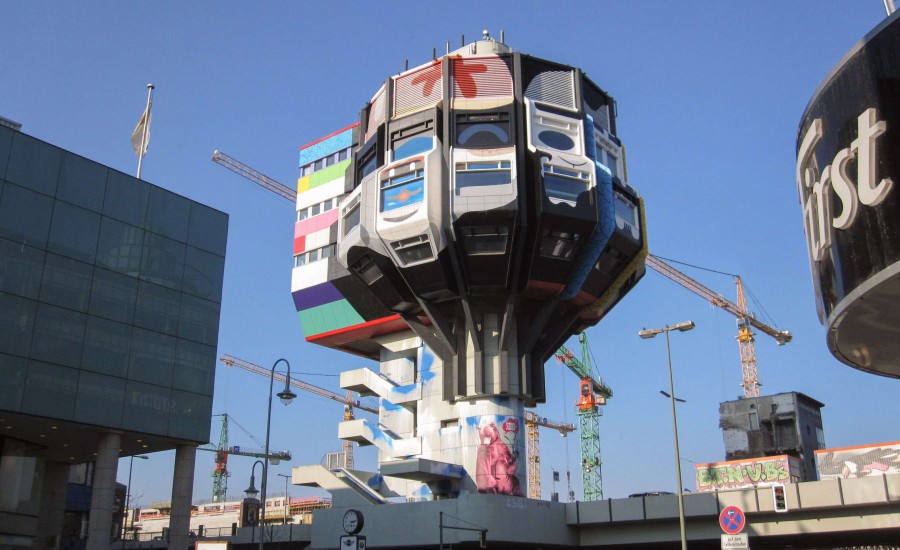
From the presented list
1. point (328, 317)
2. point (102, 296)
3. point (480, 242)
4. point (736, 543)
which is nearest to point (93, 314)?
point (102, 296)

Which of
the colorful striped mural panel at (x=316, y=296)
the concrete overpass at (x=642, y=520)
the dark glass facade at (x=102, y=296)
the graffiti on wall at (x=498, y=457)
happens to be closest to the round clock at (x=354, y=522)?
the dark glass facade at (x=102, y=296)

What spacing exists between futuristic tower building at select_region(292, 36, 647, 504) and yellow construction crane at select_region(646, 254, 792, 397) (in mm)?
83768

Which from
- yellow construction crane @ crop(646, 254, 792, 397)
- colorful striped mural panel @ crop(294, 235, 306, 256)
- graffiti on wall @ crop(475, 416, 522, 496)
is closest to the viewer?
graffiti on wall @ crop(475, 416, 522, 496)

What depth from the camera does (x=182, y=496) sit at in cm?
4744

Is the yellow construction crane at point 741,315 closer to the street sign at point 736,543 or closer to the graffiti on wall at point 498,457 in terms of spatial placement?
the graffiti on wall at point 498,457

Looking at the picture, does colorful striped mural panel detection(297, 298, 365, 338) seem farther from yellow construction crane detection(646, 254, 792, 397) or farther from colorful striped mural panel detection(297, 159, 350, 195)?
yellow construction crane detection(646, 254, 792, 397)

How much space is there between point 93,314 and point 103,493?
9527 millimetres

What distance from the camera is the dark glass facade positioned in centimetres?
4184

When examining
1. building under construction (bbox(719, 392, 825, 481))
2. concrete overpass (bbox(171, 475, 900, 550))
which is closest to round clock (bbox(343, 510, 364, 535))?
concrete overpass (bbox(171, 475, 900, 550))

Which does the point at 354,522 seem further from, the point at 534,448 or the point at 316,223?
the point at 534,448

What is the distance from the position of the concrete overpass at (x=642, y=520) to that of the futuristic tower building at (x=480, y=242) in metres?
3.00

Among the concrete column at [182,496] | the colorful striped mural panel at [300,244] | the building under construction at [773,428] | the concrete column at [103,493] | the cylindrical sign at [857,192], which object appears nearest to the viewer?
the cylindrical sign at [857,192]

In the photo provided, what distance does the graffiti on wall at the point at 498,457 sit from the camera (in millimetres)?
63875

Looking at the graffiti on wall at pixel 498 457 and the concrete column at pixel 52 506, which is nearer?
the concrete column at pixel 52 506
